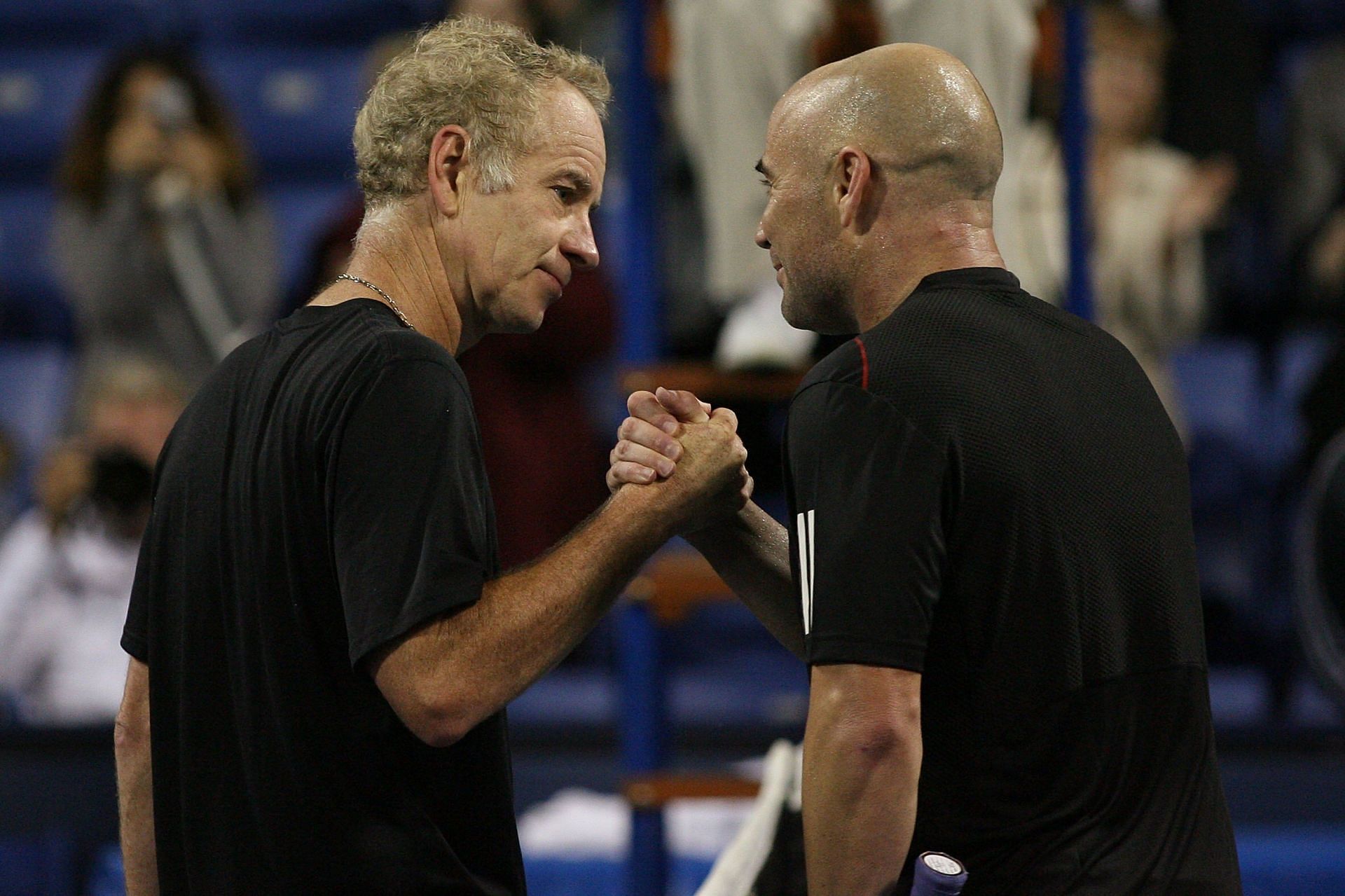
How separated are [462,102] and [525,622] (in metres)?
0.59

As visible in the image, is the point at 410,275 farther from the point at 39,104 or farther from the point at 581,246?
the point at 39,104

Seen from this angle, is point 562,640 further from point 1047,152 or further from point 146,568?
point 1047,152

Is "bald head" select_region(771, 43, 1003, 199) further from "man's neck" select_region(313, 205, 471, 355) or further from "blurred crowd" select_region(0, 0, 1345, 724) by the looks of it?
"blurred crowd" select_region(0, 0, 1345, 724)

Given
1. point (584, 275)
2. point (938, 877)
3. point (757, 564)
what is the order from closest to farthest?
point (938, 877)
point (757, 564)
point (584, 275)

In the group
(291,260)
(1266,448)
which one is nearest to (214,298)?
(291,260)

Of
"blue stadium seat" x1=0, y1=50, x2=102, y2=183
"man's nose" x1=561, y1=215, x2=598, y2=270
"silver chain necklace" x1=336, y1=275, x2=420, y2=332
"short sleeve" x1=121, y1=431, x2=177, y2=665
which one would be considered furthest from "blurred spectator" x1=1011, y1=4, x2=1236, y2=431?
"blue stadium seat" x1=0, y1=50, x2=102, y2=183

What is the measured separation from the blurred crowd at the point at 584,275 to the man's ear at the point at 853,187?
1633mm

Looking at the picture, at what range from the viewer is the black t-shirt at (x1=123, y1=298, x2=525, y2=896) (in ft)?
5.05

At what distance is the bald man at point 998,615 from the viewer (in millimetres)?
1559

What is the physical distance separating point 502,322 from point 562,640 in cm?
45

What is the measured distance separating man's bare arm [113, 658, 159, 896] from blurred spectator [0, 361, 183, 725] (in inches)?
94.2

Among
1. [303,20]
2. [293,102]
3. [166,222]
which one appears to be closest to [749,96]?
[166,222]

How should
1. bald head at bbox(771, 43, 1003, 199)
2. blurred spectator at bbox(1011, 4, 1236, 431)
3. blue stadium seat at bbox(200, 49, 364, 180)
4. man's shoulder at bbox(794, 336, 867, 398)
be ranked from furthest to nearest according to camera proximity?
blue stadium seat at bbox(200, 49, 364, 180), blurred spectator at bbox(1011, 4, 1236, 431), bald head at bbox(771, 43, 1003, 199), man's shoulder at bbox(794, 336, 867, 398)

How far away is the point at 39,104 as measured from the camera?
589cm
